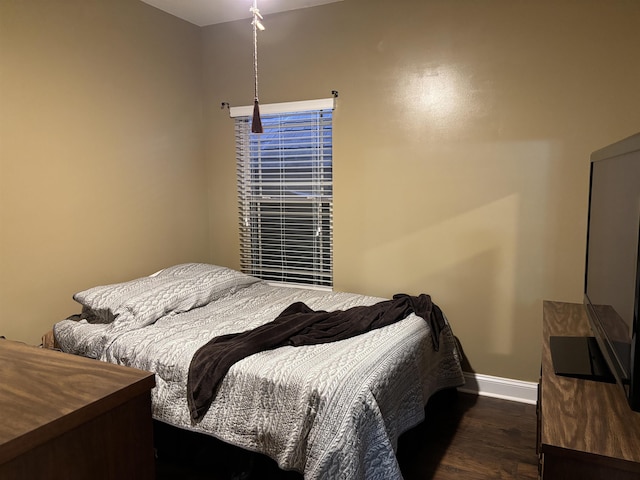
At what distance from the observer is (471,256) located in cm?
309

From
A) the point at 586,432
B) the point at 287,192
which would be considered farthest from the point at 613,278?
the point at 287,192

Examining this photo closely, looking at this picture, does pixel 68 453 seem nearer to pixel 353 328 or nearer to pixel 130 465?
pixel 130 465

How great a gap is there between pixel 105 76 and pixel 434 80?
7.00 feet

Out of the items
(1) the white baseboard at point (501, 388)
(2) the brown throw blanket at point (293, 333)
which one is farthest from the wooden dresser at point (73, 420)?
(1) the white baseboard at point (501, 388)

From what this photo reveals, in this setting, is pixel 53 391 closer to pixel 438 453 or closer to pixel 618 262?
pixel 618 262

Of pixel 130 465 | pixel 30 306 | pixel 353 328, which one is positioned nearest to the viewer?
pixel 130 465

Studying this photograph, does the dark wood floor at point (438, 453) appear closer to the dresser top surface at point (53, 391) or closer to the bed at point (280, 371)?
the bed at point (280, 371)

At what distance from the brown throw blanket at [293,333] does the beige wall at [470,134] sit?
458mm

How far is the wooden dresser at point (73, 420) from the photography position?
0.82 metres

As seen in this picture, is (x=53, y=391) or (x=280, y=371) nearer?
(x=53, y=391)

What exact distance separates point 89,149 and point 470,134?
7.96ft

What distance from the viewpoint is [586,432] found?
1159mm

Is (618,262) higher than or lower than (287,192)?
lower

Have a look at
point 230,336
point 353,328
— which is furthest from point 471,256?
point 230,336
